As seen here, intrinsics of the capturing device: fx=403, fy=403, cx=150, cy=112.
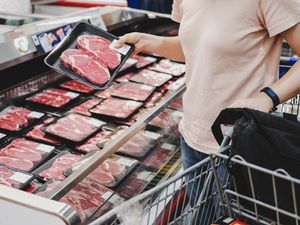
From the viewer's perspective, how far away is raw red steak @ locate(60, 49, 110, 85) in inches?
76.2

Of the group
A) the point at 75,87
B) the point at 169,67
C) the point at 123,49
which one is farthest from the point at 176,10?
the point at 169,67

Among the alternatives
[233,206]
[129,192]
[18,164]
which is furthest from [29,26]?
[233,206]

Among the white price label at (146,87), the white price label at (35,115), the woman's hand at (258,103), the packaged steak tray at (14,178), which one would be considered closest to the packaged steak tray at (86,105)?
the white price label at (35,115)

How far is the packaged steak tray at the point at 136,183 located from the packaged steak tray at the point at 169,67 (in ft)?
3.23

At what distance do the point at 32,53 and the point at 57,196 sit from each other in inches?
40.8

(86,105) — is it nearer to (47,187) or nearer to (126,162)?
(126,162)

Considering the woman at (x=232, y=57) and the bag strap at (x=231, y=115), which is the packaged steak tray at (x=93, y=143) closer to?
the woman at (x=232, y=57)

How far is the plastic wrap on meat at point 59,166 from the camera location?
6.06ft

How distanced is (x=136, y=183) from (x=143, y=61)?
129 centimetres

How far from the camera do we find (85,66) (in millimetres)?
1991

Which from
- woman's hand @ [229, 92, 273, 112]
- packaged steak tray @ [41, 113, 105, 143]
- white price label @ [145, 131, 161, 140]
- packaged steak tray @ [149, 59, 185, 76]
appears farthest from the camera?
packaged steak tray @ [149, 59, 185, 76]

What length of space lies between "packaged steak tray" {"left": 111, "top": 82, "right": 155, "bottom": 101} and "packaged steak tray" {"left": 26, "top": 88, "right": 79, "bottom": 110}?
11.1 inches

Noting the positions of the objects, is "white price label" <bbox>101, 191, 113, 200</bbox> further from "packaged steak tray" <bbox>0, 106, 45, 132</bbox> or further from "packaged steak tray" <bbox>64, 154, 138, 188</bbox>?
"packaged steak tray" <bbox>0, 106, 45, 132</bbox>

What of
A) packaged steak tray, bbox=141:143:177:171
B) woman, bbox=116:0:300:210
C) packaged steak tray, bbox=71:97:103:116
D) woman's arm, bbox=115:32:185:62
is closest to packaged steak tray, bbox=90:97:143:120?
packaged steak tray, bbox=71:97:103:116
